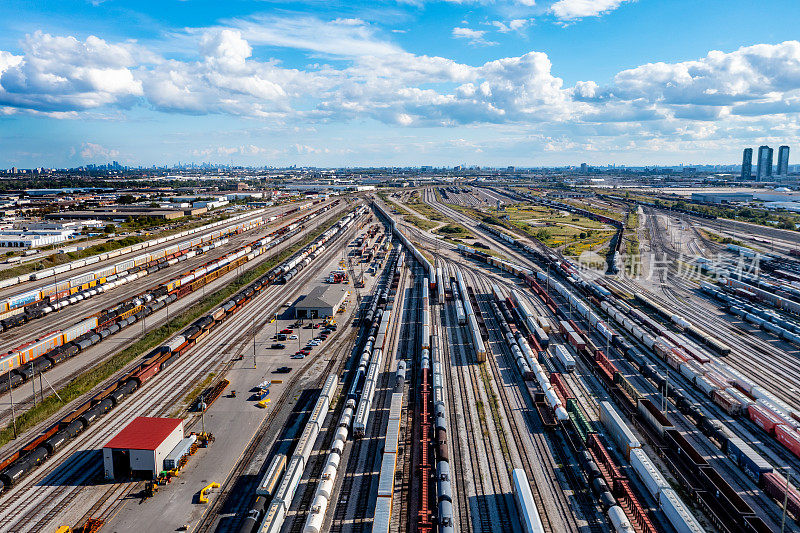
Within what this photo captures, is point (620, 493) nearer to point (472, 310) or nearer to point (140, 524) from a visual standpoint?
point (140, 524)

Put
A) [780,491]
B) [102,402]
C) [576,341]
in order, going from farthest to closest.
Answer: [576,341] < [102,402] < [780,491]

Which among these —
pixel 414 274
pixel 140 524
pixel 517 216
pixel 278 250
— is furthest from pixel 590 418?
pixel 517 216

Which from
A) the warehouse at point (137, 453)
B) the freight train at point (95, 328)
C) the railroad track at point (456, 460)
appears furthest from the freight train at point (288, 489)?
the freight train at point (95, 328)

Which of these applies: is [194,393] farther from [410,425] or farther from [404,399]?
[410,425]

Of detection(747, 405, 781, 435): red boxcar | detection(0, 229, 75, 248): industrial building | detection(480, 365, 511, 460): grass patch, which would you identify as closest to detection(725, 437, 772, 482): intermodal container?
detection(747, 405, 781, 435): red boxcar

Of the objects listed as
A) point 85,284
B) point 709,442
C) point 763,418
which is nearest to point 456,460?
point 709,442

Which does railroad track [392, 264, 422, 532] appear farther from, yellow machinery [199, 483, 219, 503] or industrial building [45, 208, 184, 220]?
industrial building [45, 208, 184, 220]

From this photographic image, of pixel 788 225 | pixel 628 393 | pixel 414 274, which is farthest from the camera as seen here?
pixel 788 225
